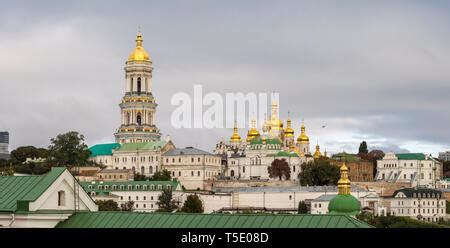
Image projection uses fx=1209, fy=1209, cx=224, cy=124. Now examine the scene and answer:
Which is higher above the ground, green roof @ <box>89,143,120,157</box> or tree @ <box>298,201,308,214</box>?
green roof @ <box>89,143,120,157</box>

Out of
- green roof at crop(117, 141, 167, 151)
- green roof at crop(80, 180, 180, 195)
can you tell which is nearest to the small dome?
green roof at crop(80, 180, 180, 195)

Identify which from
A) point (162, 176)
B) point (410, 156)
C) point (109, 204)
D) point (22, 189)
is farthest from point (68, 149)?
point (22, 189)

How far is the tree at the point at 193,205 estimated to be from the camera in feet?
432

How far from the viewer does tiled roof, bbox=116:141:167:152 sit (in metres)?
169

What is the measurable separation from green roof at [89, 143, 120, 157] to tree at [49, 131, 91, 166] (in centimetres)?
1626

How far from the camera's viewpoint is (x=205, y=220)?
25.6 metres

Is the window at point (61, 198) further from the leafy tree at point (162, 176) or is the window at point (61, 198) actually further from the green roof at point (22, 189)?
the leafy tree at point (162, 176)

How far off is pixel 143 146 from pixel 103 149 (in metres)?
7.11

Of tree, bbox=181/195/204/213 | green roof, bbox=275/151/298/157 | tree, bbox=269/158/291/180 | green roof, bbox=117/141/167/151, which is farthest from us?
green roof, bbox=117/141/167/151

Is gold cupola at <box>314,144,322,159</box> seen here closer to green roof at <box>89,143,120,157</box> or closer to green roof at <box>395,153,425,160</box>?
green roof at <box>395,153,425,160</box>
